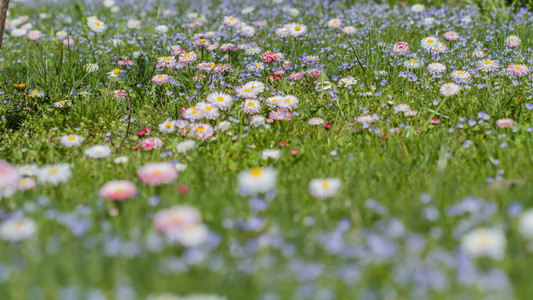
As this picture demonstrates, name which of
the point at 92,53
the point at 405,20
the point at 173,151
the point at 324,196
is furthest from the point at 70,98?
the point at 405,20

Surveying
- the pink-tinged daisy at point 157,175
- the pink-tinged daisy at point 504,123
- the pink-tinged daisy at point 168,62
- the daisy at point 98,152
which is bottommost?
the daisy at point 98,152

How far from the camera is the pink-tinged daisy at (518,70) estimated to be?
3643mm

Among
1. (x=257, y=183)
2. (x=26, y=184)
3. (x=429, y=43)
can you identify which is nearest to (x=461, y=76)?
(x=429, y=43)

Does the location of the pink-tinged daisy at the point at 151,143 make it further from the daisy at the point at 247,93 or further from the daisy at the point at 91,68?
the daisy at the point at 91,68

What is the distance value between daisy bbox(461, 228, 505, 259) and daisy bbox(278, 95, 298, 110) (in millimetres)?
1832

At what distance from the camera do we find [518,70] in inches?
144

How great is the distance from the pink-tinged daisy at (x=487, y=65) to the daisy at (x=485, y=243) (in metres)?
2.46

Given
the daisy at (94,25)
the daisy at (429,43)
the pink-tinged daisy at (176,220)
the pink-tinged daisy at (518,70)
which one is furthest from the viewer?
the daisy at (94,25)

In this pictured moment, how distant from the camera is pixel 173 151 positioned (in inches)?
119

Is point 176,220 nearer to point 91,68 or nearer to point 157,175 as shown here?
point 157,175

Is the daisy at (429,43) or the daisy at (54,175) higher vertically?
the daisy at (429,43)

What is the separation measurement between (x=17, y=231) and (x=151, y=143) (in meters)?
1.34

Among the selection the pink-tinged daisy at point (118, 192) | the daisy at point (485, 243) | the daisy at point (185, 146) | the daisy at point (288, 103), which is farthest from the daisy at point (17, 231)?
the daisy at point (288, 103)

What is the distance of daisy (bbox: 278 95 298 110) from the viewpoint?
132 inches
